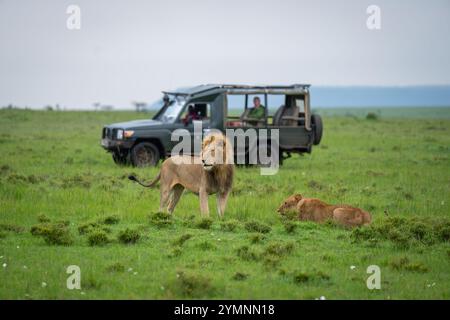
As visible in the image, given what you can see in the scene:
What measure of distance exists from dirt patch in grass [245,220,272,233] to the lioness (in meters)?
1.02

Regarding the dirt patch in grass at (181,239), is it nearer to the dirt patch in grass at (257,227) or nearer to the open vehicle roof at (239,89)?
the dirt patch in grass at (257,227)

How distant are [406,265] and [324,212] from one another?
324 centimetres

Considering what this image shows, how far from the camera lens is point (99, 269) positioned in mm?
9977

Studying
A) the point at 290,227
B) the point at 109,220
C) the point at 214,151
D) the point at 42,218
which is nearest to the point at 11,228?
the point at 42,218

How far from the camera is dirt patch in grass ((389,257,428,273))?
10.2 metres

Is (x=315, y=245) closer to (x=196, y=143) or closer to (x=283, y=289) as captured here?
(x=283, y=289)

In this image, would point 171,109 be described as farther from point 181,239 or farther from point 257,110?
point 181,239

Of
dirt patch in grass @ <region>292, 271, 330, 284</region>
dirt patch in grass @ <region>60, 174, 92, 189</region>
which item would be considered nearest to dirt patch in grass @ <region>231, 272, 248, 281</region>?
dirt patch in grass @ <region>292, 271, 330, 284</region>

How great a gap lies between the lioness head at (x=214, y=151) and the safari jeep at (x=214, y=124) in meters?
9.13

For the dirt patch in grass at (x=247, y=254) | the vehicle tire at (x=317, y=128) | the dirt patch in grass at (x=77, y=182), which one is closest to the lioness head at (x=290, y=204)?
the dirt patch in grass at (x=247, y=254)

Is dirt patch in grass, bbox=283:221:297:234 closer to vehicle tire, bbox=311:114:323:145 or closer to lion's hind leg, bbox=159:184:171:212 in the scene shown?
lion's hind leg, bbox=159:184:171:212
